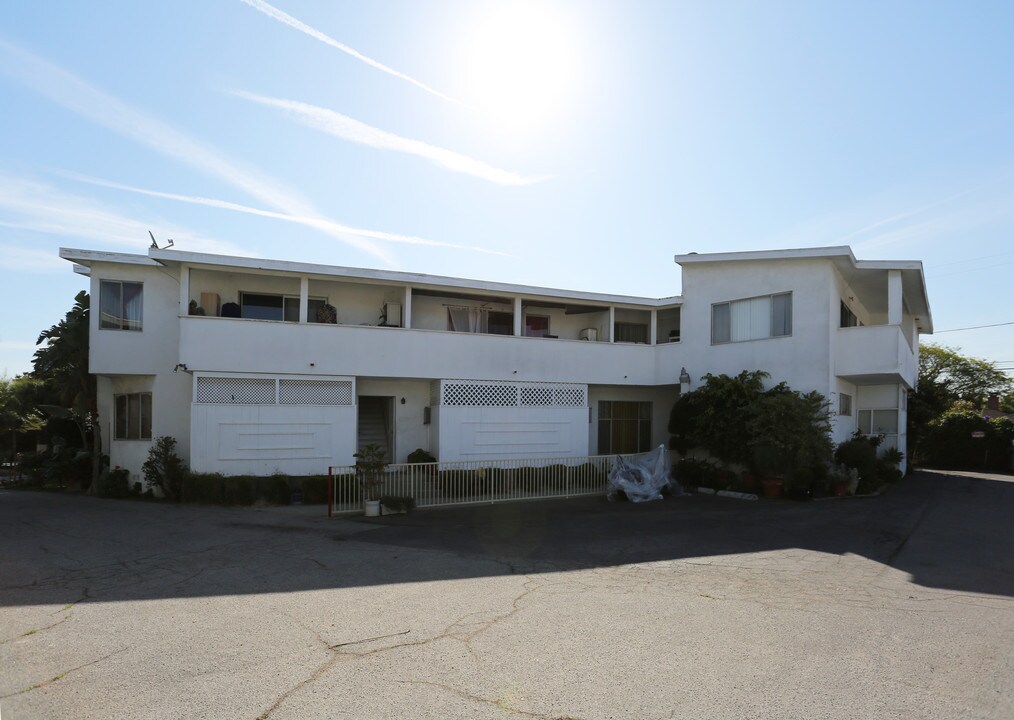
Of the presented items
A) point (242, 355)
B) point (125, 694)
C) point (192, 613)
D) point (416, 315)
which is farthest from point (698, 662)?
point (416, 315)

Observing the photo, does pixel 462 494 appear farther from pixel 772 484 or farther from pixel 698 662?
pixel 698 662

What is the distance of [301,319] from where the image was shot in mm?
16312

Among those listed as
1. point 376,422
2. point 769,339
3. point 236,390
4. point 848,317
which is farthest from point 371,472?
point 848,317

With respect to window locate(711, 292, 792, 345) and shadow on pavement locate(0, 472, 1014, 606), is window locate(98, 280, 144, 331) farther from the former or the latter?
window locate(711, 292, 792, 345)

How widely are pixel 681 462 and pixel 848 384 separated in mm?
5733

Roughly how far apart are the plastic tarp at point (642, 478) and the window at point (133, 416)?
1231cm

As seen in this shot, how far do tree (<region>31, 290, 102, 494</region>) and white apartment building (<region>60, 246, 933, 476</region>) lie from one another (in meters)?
0.45

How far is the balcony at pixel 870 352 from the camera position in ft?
54.0

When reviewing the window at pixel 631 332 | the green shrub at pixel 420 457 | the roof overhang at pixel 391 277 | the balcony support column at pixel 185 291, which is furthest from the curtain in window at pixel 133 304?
the window at pixel 631 332

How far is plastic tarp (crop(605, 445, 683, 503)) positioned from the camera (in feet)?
51.1

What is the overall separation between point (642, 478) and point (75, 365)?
15.6 m

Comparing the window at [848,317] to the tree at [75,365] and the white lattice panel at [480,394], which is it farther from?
the tree at [75,365]

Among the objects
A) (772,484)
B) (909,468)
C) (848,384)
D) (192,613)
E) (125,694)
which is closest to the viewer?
(125,694)

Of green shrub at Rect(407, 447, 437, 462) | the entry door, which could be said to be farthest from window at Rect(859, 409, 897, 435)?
the entry door
